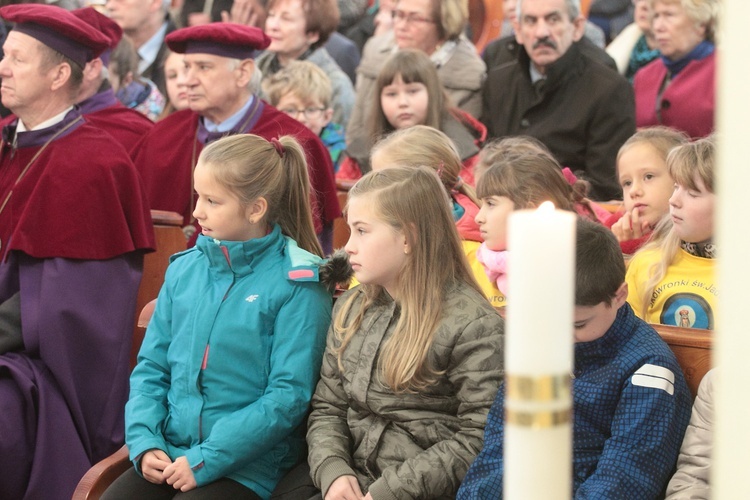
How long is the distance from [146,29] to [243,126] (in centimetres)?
281

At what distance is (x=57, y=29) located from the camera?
4094 mm

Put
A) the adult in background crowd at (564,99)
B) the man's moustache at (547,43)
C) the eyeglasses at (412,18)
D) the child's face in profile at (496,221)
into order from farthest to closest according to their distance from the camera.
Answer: the eyeglasses at (412,18), the man's moustache at (547,43), the adult in background crowd at (564,99), the child's face in profile at (496,221)

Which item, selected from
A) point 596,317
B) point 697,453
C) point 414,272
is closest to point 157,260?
point 414,272

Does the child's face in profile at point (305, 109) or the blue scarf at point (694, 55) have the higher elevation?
the blue scarf at point (694, 55)

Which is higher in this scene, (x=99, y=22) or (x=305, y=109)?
(x=99, y=22)

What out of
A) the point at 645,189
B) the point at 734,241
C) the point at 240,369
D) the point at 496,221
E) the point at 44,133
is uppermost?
the point at 734,241

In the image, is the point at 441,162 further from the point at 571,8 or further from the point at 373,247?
the point at 571,8

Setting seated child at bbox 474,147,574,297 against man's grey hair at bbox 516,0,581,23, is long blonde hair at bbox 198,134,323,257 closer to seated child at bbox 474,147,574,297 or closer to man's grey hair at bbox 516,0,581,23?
seated child at bbox 474,147,574,297

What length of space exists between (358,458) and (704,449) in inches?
36.8

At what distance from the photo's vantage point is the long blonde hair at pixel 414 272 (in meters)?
2.75

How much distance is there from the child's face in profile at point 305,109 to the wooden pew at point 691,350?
3662 millimetres

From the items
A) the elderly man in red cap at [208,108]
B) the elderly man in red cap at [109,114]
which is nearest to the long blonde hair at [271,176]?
the elderly man in red cap at [208,108]

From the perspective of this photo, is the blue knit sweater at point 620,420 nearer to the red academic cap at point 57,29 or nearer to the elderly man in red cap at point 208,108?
the red academic cap at point 57,29

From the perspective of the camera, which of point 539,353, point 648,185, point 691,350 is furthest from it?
point 648,185
